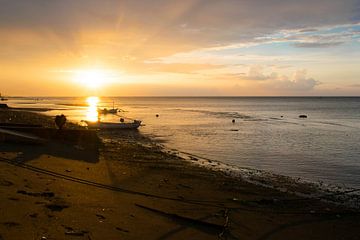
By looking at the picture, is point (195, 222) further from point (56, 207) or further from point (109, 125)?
point (109, 125)

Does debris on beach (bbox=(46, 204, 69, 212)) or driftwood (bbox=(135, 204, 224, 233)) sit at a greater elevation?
debris on beach (bbox=(46, 204, 69, 212))

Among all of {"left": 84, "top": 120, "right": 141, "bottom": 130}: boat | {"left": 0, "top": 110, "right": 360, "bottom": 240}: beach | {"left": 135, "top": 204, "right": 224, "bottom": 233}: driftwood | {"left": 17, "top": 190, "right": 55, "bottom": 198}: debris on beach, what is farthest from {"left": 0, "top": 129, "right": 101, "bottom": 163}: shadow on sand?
{"left": 84, "top": 120, "right": 141, "bottom": 130}: boat

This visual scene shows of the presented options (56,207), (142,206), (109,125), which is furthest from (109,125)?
(56,207)

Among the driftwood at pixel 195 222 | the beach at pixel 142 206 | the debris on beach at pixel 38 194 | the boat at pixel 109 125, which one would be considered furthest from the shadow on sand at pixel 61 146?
the boat at pixel 109 125

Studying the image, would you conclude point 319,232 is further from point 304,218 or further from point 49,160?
point 49,160

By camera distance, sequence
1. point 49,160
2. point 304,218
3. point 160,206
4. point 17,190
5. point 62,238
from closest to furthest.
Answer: point 62,238, point 17,190, point 160,206, point 304,218, point 49,160

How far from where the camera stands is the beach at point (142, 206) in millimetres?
7961

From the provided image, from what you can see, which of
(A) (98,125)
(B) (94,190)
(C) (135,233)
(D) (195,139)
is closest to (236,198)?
(B) (94,190)

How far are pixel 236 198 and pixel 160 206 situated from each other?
11.1 feet

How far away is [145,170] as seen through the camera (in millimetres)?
16797

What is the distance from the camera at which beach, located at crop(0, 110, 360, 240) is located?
7961 mm

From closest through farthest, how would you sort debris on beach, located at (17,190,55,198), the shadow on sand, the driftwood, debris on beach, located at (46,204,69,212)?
debris on beach, located at (46,204,69,212) → the driftwood → debris on beach, located at (17,190,55,198) → the shadow on sand

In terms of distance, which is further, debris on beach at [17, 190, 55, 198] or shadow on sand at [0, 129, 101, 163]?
shadow on sand at [0, 129, 101, 163]

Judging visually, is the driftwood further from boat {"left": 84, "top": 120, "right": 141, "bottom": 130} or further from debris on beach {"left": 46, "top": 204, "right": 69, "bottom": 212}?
boat {"left": 84, "top": 120, "right": 141, "bottom": 130}
